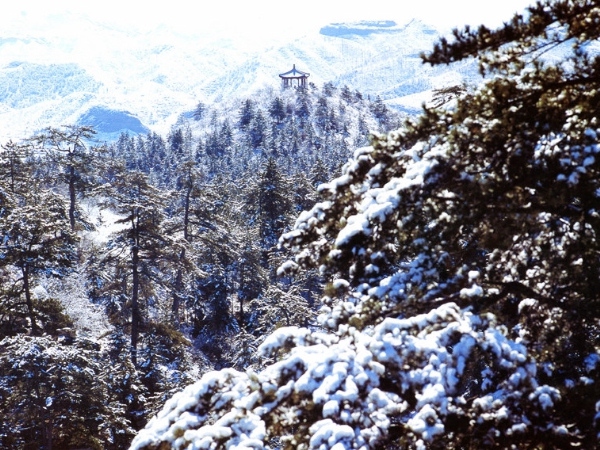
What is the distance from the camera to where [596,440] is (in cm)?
586

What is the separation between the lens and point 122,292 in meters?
28.3

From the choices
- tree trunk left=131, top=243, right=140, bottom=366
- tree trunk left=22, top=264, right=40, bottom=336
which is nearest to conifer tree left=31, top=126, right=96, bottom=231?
tree trunk left=131, top=243, right=140, bottom=366

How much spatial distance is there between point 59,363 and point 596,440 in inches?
666

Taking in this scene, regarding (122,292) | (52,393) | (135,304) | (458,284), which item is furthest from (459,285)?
(122,292)

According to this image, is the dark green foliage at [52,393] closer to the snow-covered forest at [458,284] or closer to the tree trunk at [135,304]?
the tree trunk at [135,304]

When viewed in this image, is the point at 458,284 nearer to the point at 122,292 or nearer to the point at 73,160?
the point at 122,292

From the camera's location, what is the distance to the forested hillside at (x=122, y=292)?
18.6 meters

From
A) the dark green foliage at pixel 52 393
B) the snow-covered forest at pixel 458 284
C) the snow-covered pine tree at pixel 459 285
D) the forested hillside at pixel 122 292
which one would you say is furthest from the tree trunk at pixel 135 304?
the snow-covered pine tree at pixel 459 285

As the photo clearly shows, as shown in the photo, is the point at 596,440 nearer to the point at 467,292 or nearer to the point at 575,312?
the point at 575,312

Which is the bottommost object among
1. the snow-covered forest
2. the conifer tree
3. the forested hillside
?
the forested hillside

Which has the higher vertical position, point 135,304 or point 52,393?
point 135,304

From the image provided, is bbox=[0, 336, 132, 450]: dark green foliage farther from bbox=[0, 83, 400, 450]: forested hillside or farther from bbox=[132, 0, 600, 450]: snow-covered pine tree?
bbox=[132, 0, 600, 450]: snow-covered pine tree

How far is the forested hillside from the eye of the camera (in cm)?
1856

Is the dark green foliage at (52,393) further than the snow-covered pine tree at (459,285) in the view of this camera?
Yes
